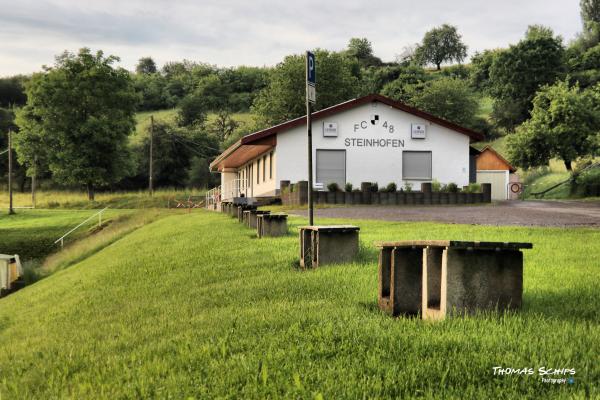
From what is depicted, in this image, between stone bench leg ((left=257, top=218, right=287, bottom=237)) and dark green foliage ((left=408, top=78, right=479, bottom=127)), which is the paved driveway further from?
dark green foliage ((left=408, top=78, right=479, bottom=127))

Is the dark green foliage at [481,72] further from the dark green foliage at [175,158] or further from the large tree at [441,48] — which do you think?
the dark green foliage at [175,158]

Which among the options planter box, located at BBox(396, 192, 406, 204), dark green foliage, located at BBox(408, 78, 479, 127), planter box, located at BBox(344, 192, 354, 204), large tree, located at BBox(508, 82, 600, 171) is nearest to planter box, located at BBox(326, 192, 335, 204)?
planter box, located at BBox(344, 192, 354, 204)

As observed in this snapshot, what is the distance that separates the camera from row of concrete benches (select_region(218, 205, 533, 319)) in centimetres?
421

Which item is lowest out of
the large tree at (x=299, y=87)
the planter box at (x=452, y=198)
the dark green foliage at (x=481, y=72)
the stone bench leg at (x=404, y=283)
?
→ the stone bench leg at (x=404, y=283)

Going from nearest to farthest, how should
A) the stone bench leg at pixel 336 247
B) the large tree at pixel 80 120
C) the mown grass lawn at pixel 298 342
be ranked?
the mown grass lawn at pixel 298 342 < the stone bench leg at pixel 336 247 < the large tree at pixel 80 120

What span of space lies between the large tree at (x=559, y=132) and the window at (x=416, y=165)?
45.8ft

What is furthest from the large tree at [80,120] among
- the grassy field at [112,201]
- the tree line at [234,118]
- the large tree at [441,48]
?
the large tree at [441,48]

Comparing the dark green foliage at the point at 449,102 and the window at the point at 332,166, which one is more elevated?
the dark green foliage at the point at 449,102

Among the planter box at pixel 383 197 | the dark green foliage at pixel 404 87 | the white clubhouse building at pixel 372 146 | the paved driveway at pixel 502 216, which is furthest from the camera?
the dark green foliage at pixel 404 87

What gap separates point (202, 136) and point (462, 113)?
31.8 m

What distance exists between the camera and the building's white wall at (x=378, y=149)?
29.4 metres

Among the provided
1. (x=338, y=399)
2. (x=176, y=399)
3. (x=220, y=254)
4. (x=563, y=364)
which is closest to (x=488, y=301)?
(x=563, y=364)

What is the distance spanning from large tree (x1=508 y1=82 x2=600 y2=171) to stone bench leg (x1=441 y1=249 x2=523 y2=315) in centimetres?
3885

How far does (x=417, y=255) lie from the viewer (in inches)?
191
